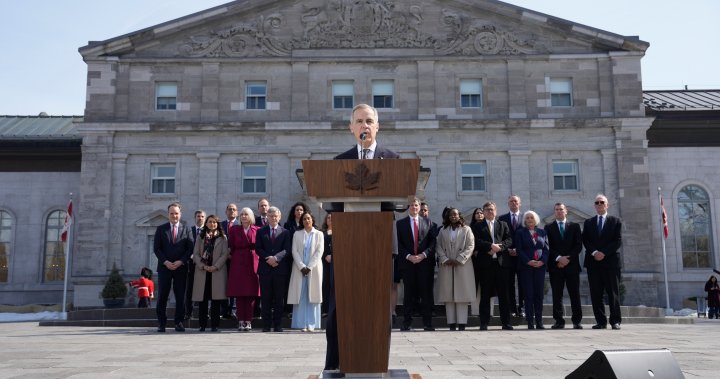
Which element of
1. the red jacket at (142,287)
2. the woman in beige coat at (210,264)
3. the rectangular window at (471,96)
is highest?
the rectangular window at (471,96)

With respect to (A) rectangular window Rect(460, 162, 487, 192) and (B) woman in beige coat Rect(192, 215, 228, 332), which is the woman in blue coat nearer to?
(B) woman in beige coat Rect(192, 215, 228, 332)

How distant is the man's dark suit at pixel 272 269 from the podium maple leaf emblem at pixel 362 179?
8831mm

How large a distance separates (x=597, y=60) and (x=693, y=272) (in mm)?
10533

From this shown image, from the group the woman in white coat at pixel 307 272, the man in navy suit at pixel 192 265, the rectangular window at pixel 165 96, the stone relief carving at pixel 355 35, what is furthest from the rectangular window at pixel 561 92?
the man in navy suit at pixel 192 265

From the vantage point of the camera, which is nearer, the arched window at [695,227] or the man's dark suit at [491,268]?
the man's dark suit at [491,268]

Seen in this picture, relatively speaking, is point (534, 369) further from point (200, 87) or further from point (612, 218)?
point (200, 87)

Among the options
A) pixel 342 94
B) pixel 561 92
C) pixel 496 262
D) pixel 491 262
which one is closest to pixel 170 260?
pixel 491 262

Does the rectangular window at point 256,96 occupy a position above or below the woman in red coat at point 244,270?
above

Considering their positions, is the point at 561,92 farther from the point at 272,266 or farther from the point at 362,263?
the point at 362,263

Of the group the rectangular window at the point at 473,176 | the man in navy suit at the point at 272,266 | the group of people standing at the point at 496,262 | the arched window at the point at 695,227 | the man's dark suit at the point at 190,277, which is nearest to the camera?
the group of people standing at the point at 496,262

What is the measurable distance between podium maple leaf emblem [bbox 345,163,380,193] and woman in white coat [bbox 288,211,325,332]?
855 centimetres

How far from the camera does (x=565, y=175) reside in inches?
1195

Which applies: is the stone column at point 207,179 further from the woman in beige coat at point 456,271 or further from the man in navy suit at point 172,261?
the woman in beige coat at point 456,271

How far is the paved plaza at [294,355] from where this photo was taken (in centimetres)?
626
